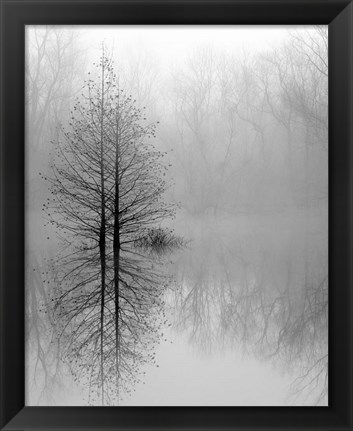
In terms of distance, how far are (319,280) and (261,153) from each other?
0.79m

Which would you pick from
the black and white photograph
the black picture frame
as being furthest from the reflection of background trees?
the black picture frame

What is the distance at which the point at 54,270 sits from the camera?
1.77 m

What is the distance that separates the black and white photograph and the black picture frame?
112 mm

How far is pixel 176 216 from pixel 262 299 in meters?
0.54

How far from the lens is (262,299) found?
186cm

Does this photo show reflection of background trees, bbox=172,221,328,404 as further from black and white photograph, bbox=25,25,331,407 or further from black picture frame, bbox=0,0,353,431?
black picture frame, bbox=0,0,353,431

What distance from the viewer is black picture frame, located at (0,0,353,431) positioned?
51.6 inches

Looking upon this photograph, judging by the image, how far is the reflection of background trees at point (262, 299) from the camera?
163cm
